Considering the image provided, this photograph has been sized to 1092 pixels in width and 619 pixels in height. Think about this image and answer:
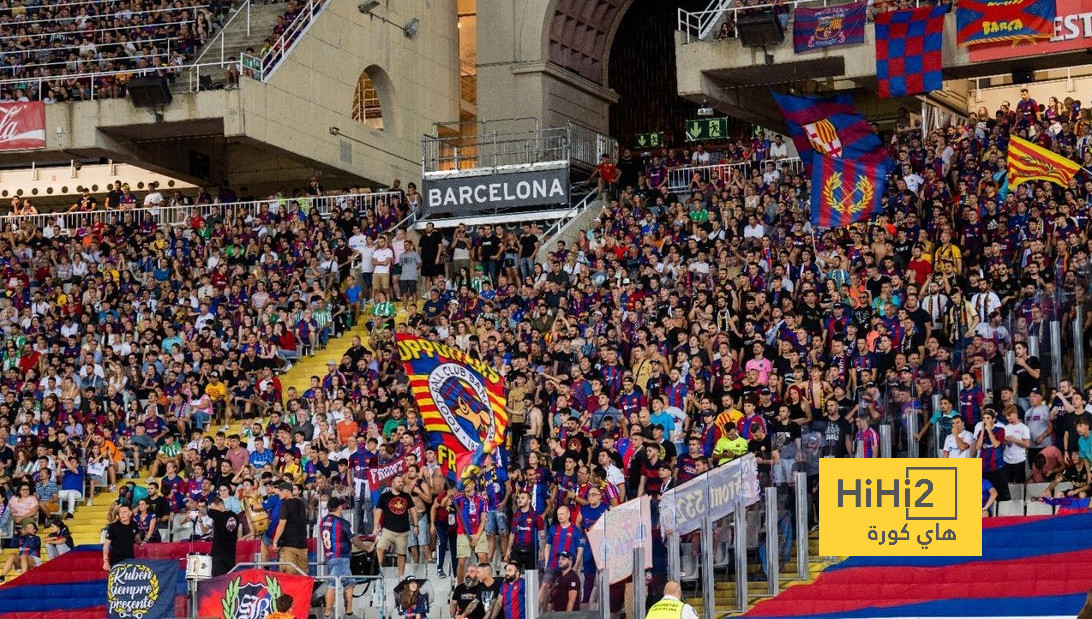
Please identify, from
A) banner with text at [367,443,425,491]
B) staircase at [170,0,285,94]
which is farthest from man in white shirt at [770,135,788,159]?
banner with text at [367,443,425,491]

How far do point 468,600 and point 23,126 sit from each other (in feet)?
63.6

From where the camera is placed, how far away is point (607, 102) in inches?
1574

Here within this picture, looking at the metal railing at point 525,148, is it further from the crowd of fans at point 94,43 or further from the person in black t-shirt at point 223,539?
the person in black t-shirt at point 223,539

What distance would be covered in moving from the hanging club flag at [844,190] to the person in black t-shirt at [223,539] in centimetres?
964

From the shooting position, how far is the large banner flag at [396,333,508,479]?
810 inches

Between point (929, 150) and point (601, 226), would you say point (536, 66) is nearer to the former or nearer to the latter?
point (601, 226)

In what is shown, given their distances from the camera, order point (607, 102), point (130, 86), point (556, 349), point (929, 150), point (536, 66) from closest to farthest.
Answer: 1. point (556, 349)
2. point (929, 150)
3. point (130, 86)
4. point (536, 66)
5. point (607, 102)

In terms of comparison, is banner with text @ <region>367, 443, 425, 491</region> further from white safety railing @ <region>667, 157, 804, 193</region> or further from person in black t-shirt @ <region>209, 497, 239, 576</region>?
white safety railing @ <region>667, 157, 804, 193</region>

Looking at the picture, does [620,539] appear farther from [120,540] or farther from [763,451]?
[120,540]

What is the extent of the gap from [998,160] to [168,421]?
1201 centimetres

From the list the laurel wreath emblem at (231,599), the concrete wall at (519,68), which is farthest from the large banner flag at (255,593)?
the concrete wall at (519,68)

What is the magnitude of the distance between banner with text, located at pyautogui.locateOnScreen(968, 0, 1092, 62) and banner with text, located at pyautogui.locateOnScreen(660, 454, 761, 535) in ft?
44.3

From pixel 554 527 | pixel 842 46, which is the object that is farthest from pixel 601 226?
pixel 554 527

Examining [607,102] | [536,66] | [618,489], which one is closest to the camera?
[618,489]
